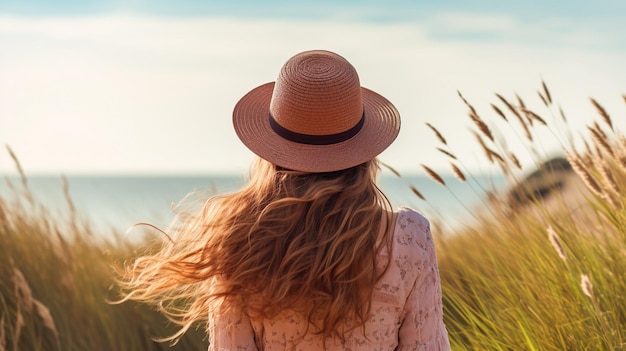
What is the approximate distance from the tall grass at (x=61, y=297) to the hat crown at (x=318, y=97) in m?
1.78

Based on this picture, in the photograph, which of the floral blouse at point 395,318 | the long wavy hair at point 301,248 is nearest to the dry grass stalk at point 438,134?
the long wavy hair at point 301,248

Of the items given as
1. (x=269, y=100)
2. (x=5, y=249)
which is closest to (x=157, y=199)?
(x=5, y=249)

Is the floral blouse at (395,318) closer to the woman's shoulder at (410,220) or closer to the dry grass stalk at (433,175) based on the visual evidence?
the woman's shoulder at (410,220)

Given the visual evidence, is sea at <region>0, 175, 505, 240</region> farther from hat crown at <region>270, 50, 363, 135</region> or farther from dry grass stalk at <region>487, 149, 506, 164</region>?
hat crown at <region>270, 50, 363, 135</region>

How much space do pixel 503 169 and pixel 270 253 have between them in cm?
157

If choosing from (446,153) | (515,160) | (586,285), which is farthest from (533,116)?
(586,285)

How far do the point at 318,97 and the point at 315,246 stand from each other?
1.29 ft

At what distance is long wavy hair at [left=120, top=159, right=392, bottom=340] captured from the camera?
194 cm

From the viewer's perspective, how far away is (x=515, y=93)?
3.14m

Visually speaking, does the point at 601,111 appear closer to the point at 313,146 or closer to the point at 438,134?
the point at 438,134

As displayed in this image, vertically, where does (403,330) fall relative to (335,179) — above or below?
below

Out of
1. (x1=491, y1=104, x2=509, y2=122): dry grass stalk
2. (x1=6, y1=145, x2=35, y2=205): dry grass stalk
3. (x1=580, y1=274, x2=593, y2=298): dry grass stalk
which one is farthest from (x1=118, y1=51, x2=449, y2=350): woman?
(x1=6, y1=145, x2=35, y2=205): dry grass stalk

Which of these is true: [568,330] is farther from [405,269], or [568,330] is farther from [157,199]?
→ [157,199]

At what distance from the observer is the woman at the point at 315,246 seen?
76.8 inches
